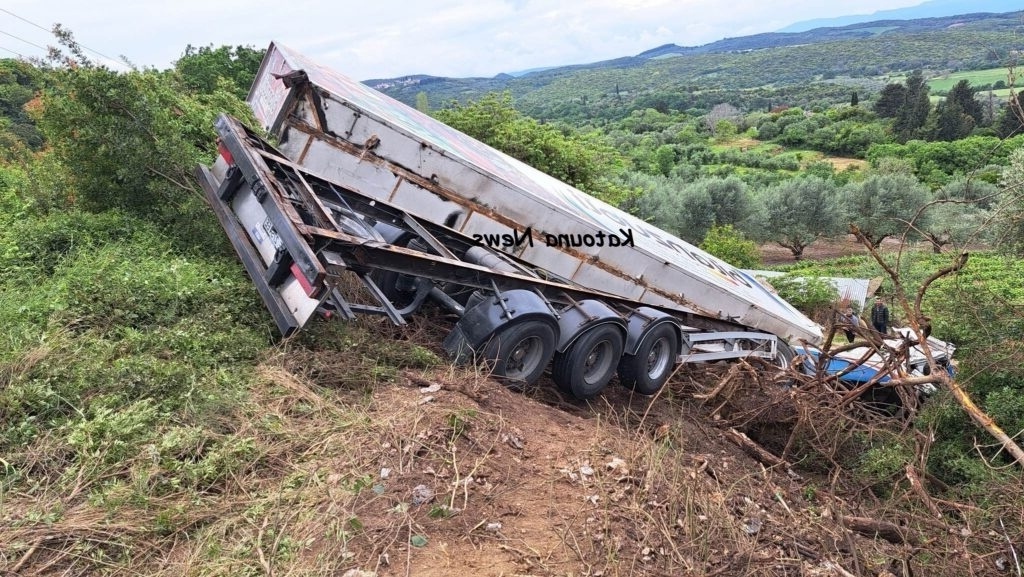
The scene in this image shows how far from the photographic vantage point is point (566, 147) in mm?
15719

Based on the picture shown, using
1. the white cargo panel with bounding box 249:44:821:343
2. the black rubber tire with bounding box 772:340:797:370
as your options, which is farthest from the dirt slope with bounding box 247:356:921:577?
the black rubber tire with bounding box 772:340:797:370

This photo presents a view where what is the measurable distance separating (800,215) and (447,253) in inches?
1504

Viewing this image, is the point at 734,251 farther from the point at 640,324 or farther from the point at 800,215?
the point at 640,324

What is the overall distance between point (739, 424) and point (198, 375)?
469 centimetres

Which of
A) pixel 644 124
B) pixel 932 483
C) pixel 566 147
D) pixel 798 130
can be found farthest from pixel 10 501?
pixel 644 124

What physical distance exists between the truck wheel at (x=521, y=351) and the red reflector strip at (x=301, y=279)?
4.43 feet

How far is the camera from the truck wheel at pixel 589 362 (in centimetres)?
466

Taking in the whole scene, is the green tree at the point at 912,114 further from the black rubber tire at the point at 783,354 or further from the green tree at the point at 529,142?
the black rubber tire at the point at 783,354

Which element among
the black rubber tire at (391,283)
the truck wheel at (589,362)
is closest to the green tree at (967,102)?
the truck wheel at (589,362)

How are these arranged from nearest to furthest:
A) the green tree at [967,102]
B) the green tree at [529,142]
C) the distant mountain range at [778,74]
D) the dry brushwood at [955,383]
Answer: the dry brushwood at [955,383]
the green tree at [529,142]
the green tree at [967,102]
the distant mountain range at [778,74]

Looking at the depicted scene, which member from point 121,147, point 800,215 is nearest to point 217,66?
point 121,147

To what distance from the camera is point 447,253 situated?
4973 mm

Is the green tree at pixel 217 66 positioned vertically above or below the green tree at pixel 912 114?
below

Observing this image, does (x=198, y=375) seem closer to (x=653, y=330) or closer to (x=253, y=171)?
(x=253, y=171)
